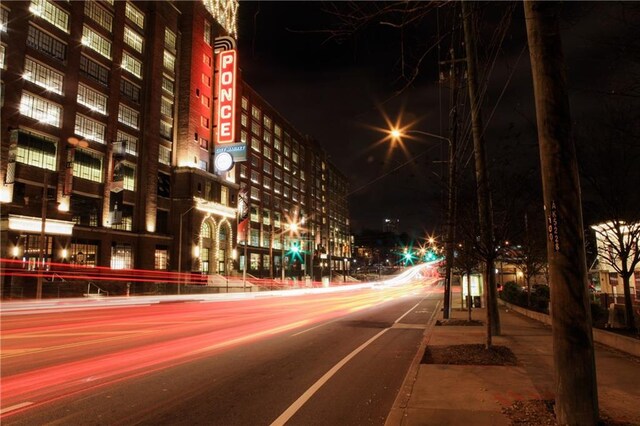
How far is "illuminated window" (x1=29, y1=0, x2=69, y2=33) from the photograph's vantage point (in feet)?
121

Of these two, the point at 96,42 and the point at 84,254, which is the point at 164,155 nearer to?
the point at 96,42

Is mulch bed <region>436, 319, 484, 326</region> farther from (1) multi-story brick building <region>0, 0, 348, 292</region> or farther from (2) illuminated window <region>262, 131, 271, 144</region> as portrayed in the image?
(2) illuminated window <region>262, 131, 271, 144</region>

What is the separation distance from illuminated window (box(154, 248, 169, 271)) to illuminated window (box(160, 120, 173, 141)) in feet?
43.4

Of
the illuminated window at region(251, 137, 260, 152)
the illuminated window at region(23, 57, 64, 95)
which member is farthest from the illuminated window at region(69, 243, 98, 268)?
the illuminated window at region(251, 137, 260, 152)

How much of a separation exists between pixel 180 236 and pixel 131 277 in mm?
6556

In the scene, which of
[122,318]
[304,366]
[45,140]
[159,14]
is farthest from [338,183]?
[304,366]

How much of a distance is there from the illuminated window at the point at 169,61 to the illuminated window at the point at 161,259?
21.3 m

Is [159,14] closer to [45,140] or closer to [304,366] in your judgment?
[45,140]

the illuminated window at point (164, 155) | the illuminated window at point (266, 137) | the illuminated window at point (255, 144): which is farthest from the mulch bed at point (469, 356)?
the illuminated window at point (266, 137)

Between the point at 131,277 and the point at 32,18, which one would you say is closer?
the point at 32,18

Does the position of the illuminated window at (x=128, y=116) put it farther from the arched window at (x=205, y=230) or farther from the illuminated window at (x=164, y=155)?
the arched window at (x=205, y=230)

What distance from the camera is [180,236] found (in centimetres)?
4894

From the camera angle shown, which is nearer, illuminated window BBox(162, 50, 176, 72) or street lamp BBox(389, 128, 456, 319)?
street lamp BBox(389, 128, 456, 319)

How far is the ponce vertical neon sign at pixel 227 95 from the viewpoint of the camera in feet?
193
